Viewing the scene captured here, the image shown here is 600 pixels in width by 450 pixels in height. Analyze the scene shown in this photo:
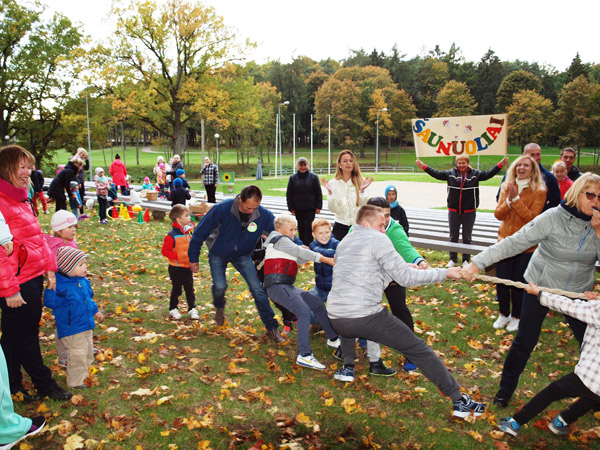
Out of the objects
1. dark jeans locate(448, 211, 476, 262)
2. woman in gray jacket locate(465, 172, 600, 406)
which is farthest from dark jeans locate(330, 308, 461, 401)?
dark jeans locate(448, 211, 476, 262)

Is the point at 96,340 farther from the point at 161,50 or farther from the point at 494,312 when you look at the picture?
the point at 161,50

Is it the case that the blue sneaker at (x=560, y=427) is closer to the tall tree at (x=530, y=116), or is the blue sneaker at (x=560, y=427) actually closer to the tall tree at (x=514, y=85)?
the tall tree at (x=530, y=116)

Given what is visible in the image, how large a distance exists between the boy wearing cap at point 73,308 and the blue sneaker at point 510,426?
12.2 ft

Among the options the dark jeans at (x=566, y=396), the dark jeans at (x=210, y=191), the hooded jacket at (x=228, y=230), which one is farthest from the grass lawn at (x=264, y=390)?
the dark jeans at (x=210, y=191)

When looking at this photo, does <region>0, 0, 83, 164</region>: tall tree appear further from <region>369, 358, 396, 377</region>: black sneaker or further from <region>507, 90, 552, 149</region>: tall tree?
<region>507, 90, 552, 149</region>: tall tree

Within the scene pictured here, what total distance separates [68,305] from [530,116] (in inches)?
2523

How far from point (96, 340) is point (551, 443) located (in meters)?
4.76

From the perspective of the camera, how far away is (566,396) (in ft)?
11.0

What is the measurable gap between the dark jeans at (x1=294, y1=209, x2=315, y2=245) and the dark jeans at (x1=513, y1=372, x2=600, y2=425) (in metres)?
5.71

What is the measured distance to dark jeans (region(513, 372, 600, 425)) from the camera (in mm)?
3289

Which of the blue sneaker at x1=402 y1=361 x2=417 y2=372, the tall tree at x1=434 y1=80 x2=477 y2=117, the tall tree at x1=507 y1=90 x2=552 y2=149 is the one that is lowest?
the blue sneaker at x1=402 y1=361 x2=417 y2=372

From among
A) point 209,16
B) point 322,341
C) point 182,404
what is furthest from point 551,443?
point 209,16

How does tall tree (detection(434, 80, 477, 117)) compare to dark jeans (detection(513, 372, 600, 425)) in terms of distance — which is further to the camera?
tall tree (detection(434, 80, 477, 117))

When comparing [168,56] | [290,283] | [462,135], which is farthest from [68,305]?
[168,56]
